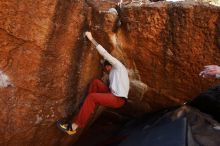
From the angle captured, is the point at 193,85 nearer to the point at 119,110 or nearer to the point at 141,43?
the point at 141,43

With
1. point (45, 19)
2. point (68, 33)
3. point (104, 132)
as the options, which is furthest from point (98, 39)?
point (104, 132)

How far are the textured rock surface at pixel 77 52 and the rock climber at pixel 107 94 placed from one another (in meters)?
0.21

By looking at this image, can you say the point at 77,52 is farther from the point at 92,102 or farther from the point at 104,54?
the point at 92,102

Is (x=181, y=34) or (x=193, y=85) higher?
(x=181, y=34)

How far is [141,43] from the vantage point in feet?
16.5

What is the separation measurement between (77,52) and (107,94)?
2.42 ft

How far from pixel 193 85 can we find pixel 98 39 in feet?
5.09

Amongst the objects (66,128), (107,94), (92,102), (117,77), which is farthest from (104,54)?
(66,128)

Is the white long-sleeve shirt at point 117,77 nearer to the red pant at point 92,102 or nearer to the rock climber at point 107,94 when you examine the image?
the rock climber at point 107,94

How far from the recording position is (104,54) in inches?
194

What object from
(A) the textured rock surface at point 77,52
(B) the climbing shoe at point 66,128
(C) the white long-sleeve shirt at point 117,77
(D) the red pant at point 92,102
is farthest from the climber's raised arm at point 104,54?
(B) the climbing shoe at point 66,128

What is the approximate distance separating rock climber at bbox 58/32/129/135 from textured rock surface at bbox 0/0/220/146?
0.21 m

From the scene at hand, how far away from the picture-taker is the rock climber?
4.92 metres

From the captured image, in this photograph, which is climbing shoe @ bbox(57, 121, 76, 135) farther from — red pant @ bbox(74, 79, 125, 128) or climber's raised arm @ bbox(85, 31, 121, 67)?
climber's raised arm @ bbox(85, 31, 121, 67)
